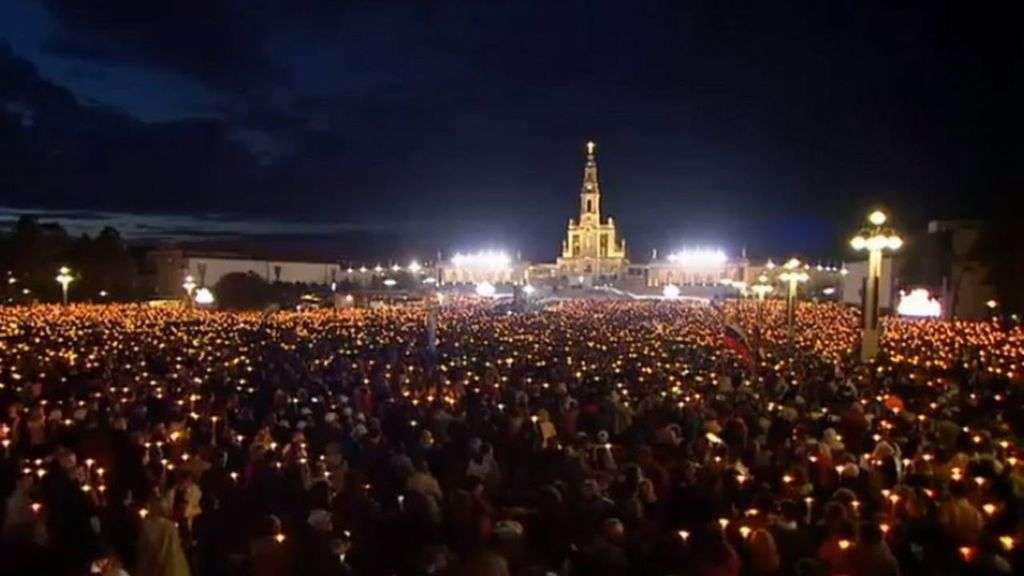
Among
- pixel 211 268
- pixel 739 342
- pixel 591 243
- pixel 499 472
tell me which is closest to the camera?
pixel 499 472

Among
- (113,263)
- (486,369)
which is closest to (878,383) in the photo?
(486,369)

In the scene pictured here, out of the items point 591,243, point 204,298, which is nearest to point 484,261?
point 591,243

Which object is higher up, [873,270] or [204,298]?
[873,270]

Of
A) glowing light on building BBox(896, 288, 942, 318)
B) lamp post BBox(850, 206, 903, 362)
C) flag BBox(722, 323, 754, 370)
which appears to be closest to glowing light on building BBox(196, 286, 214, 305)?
glowing light on building BBox(896, 288, 942, 318)

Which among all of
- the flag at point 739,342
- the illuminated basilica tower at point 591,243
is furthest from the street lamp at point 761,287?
the illuminated basilica tower at point 591,243

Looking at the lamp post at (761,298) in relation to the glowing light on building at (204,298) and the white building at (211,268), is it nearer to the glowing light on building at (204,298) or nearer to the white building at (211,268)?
the glowing light on building at (204,298)

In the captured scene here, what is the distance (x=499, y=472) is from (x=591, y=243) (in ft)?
485

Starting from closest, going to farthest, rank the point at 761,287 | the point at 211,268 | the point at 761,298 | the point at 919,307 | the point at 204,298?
the point at 919,307 < the point at 761,298 < the point at 761,287 < the point at 204,298 < the point at 211,268

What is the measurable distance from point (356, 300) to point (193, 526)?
2473 inches

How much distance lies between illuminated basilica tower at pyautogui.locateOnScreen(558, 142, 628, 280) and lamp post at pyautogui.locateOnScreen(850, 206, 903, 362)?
130 m

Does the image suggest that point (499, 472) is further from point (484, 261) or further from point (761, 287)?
point (484, 261)

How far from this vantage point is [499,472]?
33.1 feet

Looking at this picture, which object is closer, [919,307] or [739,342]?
[739,342]

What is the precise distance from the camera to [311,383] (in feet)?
55.2
